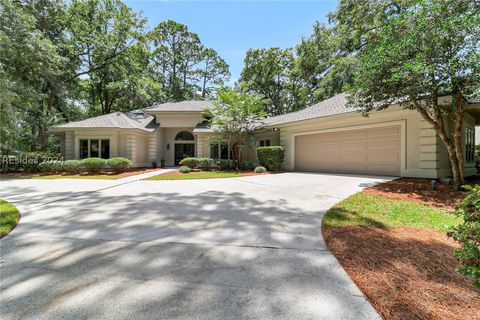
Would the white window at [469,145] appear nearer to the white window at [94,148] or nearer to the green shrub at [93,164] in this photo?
the green shrub at [93,164]

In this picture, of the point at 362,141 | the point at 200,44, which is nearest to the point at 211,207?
the point at 362,141

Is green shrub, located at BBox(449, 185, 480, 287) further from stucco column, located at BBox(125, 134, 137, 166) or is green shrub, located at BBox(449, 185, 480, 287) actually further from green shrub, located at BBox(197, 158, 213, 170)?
stucco column, located at BBox(125, 134, 137, 166)

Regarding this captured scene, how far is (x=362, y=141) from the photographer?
36.7 feet

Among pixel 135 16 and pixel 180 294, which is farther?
pixel 135 16

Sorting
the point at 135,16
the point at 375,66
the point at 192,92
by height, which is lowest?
the point at 375,66

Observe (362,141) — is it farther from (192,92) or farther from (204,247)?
(192,92)

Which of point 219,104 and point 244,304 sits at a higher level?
point 219,104

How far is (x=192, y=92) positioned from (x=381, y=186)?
101ft

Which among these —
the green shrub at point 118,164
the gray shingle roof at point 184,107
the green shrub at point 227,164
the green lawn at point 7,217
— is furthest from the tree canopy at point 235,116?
the green lawn at point 7,217

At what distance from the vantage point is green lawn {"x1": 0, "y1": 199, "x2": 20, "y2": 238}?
12.4ft

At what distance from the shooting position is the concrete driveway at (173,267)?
192cm

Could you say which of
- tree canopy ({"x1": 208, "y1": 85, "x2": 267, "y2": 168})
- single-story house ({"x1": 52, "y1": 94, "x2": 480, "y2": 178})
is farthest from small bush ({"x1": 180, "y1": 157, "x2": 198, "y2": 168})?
tree canopy ({"x1": 208, "y1": 85, "x2": 267, "y2": 168})

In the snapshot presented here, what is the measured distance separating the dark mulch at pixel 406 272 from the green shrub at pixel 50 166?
53.9ft

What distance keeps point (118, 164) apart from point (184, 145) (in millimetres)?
6379
